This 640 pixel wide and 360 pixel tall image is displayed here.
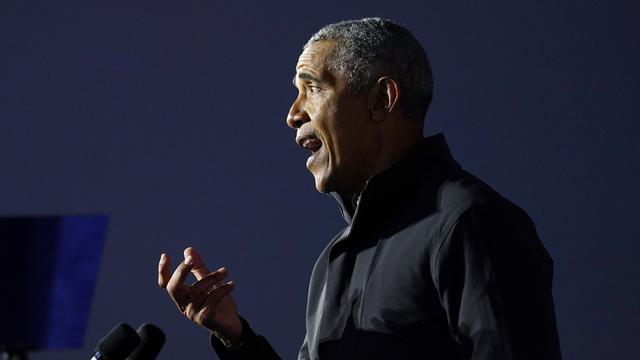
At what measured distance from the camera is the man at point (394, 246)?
133cm

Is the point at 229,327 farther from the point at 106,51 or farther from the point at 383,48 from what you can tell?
the point at 106,51

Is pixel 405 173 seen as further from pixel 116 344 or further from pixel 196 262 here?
pixel 116 344

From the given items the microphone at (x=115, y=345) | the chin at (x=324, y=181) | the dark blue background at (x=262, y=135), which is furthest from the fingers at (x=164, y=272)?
the dark blue background at (x=262, y=135)

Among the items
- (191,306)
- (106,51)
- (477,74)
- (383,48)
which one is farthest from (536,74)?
(191,306)

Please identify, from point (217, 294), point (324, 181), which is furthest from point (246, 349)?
point (324, 181)

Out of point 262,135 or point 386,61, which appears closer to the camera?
point 386,61

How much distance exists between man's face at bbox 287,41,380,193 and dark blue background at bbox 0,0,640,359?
1.69 m

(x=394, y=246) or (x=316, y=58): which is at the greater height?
(x=316, y=58)

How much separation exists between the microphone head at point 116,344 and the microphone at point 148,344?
0.20 feet

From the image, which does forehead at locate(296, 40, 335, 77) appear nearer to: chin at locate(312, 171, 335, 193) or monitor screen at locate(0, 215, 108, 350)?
chin at locate(312, 171, 335, 193)

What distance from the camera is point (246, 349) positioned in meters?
1.70

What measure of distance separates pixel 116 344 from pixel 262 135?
2.05 metres

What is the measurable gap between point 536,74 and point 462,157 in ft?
1.19

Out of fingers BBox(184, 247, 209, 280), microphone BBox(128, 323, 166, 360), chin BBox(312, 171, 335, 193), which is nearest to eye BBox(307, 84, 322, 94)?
chin BBox(312, 171, 335, 193)
